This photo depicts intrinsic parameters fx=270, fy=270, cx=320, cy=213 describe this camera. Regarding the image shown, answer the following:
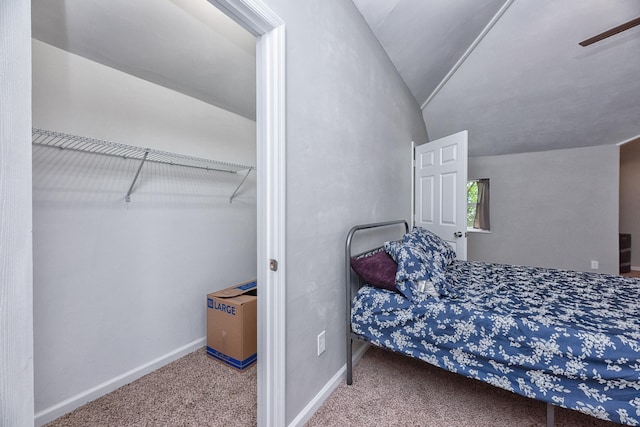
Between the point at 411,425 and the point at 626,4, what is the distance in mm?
3869

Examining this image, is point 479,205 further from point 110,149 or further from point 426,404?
point 110,149

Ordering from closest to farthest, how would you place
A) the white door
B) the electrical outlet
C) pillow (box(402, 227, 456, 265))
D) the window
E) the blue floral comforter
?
the blue floral comforter
the electrical outlet
pillow (box(402, 227, 456, 265))
the white door
the window

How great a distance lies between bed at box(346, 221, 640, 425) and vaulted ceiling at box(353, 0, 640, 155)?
6.48ft

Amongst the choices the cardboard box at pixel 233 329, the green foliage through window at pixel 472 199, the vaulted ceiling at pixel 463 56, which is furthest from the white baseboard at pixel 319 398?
the green foliage through window at pixel 472 199

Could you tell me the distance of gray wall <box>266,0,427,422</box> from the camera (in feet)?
4.55

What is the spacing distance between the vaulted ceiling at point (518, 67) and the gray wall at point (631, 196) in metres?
2.66

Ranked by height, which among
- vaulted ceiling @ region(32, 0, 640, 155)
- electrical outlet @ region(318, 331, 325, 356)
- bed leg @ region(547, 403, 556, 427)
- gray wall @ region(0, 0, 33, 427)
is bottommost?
bed leg @ region(547, 403, 556, 427)

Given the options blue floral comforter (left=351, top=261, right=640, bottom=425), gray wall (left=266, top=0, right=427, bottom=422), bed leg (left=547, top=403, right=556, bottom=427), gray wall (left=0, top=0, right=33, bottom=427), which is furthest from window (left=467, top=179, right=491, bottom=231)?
gray wall (left=0, top=0, right=33, bottom=427)

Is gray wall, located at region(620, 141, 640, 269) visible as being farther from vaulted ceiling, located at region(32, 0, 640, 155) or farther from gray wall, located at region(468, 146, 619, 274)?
vaulted ceiling, located at region(32, 0, 640, 155)

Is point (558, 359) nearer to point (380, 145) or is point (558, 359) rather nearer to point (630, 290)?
point (630, 290)

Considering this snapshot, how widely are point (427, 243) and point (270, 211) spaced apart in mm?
1506

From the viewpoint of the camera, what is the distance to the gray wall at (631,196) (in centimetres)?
533

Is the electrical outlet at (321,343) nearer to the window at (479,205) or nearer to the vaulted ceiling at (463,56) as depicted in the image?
the vaulted ceiling at (463,56)

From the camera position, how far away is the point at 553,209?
428cm
